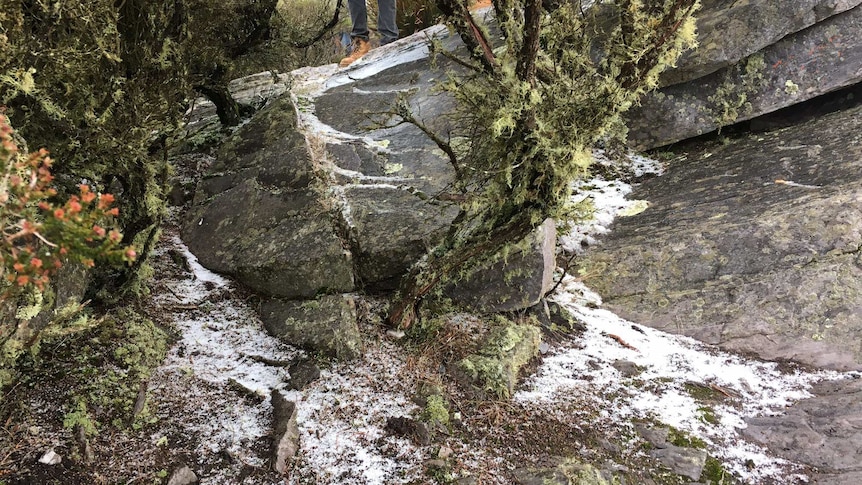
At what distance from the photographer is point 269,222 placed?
4.52 meters

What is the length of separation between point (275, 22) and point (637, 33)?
14.8 ft

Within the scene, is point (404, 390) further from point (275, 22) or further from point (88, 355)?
point (275, 22)

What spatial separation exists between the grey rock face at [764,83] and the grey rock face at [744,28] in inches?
4.8

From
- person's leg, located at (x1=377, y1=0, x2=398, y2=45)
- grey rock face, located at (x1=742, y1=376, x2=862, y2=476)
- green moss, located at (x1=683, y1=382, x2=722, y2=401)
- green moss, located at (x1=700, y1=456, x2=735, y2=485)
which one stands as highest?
person's leg, located at (x1=377, y1=0, x2=398, y2=45)

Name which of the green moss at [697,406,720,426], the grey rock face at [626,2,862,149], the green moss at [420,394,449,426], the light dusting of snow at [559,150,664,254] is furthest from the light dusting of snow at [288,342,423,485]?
the grey rock face at [626,2,862,149]

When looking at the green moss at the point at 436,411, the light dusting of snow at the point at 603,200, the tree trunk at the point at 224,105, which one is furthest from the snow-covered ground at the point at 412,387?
the tree trunk at the point at 224,105

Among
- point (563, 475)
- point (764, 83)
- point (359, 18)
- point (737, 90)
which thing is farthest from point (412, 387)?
point (359, 18)

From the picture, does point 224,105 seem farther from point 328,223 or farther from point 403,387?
point 403,387

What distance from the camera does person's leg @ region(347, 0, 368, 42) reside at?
8.58 m

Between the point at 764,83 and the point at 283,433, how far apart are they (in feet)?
21.7

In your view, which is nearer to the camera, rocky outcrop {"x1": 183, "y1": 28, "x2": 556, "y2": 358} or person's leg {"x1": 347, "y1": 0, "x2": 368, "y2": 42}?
rocky outcrop {"x1": 183, "y1": 28, "x2": 556, "y2": 358}

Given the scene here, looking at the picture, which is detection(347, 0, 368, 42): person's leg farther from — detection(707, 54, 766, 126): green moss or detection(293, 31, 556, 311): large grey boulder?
detection(707, 54, 766, 126): green moss

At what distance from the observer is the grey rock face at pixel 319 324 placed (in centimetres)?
370

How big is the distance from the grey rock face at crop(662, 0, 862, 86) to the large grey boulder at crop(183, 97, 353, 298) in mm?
4760
